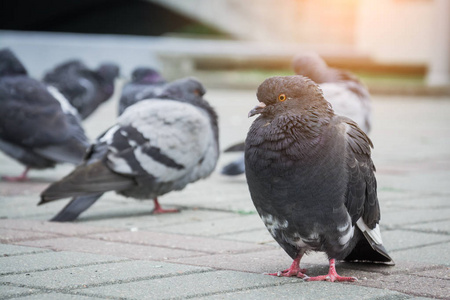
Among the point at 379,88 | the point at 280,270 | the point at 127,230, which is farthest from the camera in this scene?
the point at 379,88

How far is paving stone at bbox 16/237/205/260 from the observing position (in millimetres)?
3549

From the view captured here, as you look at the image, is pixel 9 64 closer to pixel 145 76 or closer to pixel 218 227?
pixel 145 76

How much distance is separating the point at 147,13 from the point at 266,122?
1179 inches

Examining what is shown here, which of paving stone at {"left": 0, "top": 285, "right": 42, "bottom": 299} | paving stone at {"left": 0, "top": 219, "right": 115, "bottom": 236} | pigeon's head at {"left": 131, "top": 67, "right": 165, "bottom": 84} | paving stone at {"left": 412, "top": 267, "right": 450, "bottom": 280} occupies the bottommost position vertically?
paving stone at {"left": 0, "top": 219, "right": 115, "bottom": 236}

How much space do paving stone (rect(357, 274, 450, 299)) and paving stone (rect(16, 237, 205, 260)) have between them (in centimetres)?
93

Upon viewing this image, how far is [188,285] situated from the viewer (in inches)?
115

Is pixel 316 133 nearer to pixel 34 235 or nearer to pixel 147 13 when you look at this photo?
pixel 34 235

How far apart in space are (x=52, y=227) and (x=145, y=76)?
3021mm

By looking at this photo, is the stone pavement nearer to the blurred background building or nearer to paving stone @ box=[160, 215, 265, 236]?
paving stone @ box=[160, 215, 265, 236]

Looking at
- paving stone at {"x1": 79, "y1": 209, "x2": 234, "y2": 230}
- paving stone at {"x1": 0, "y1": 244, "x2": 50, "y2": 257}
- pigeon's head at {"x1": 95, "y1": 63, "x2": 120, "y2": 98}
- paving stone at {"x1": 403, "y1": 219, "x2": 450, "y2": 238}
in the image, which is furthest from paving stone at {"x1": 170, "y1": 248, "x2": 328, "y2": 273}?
pigeon's head at {"x1": 95, "y1": 63, "x2": 120, "y2": 98}

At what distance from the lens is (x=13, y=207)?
4941 mm

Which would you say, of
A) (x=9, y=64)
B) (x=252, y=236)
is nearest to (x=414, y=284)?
(x=252, y=236)

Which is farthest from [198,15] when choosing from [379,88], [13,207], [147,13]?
[13,207]

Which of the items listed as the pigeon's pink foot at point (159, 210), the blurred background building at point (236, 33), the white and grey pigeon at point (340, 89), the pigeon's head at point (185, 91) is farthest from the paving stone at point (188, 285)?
the blurred background building at point (236, 33)
